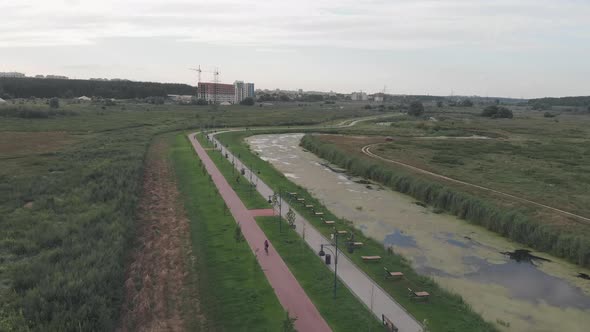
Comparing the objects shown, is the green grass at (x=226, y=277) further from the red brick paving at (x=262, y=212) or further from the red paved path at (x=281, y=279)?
the red brick paving at (x=262, y=212)

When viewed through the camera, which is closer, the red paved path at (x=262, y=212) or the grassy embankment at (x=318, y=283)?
the grassy embankment at (x=318, y=283)

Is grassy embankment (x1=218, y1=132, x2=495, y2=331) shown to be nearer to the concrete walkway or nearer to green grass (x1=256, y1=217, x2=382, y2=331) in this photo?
the concrete walkway

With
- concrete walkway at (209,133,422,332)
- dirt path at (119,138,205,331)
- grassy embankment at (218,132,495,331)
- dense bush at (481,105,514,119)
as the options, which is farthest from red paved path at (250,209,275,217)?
dense bush at (481,105,514,119)

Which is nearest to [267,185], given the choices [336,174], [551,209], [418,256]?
[336,174]

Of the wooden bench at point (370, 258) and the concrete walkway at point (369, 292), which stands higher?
the wooden bench at point (370, 258)

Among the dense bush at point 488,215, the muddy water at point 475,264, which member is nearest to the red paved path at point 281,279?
the muddy water at point 475,264

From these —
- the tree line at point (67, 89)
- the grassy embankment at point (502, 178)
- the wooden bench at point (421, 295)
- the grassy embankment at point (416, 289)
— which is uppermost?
the tree line at point (67, 89)
